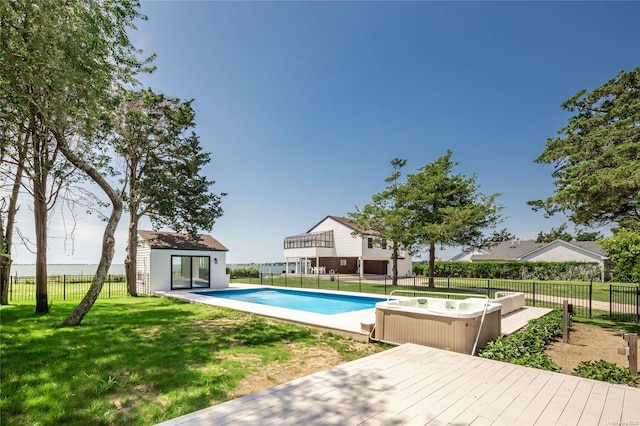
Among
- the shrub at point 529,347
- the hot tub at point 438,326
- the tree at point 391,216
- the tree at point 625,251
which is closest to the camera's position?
the shrub at point 529,347

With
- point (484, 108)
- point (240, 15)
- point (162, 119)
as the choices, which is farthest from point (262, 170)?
point (484, 108)

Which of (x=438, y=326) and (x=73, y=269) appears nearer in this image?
(x=438, y=326)

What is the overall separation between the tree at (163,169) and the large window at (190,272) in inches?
97.6

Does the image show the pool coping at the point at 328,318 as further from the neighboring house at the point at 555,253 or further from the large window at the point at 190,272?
the neighboring house at the point at 555,253

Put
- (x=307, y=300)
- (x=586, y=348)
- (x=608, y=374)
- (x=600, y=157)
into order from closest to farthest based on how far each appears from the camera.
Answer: (x=608, y=374), (x=586, y=348), (x=600, y=157), (x=307, y=300)

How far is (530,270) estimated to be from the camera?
2975 centimetres

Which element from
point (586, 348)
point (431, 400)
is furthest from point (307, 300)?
point (431, 400)

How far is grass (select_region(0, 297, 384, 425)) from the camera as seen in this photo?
3.63 metres

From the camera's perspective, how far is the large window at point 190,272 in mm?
18109

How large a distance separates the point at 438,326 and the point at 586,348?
12.8 ft

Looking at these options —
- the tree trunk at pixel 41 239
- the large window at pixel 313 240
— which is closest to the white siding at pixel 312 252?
the large window at pixel 313 240

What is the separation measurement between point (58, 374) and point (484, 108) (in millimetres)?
16673

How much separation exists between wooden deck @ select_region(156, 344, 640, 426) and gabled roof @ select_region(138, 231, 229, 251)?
47.2ft

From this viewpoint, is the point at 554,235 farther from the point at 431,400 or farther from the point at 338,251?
the point at 431,400
